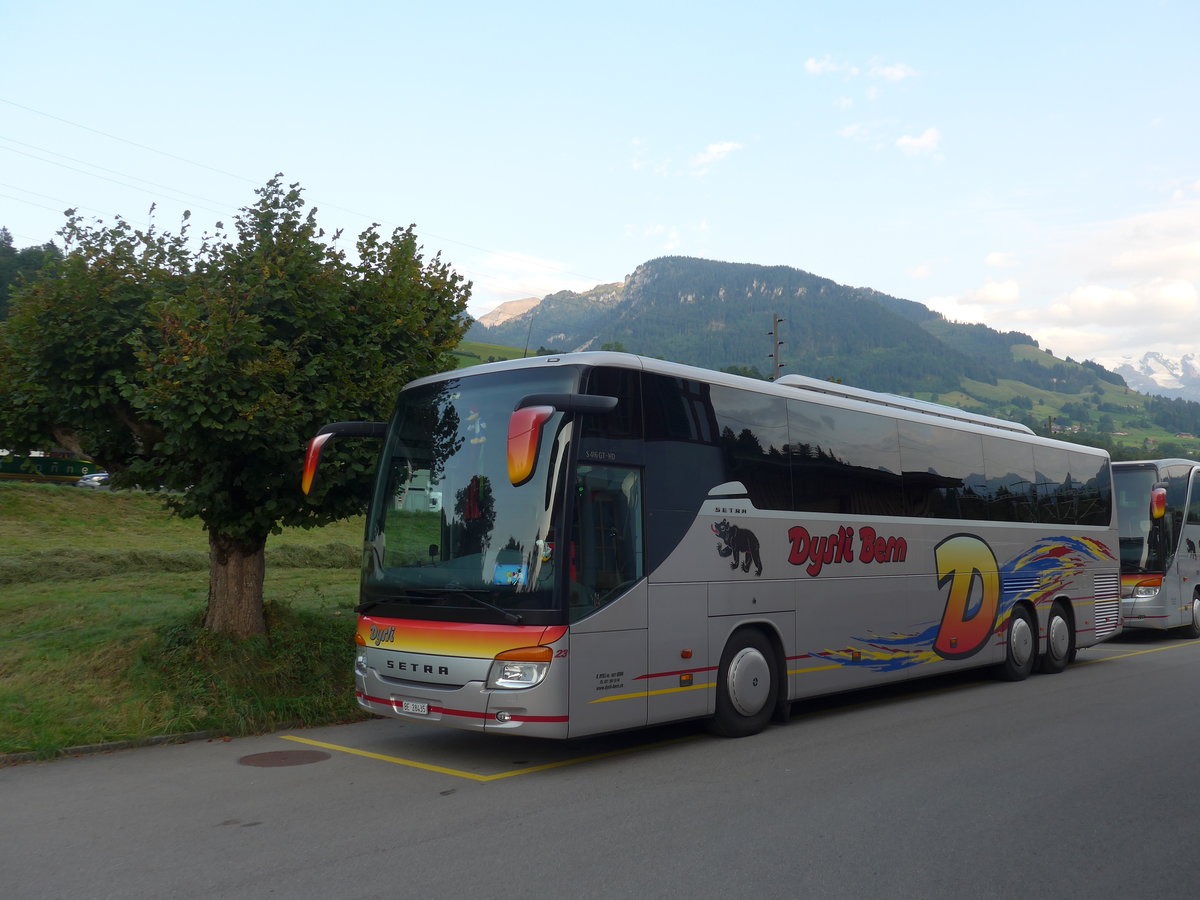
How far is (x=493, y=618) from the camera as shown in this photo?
8.09 m

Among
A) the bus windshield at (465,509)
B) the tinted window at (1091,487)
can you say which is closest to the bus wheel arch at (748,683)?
the bus windshield at (465,509)

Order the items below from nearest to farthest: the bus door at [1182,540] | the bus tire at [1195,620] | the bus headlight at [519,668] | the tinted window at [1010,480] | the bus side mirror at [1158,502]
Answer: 1. the bus headlight at [519,668]
2. the tinted window at [1010,480]
3. the bus side mirror at [1158,502]
4. the bus door at [1182,540]
5. the bus tire at [1195,620]

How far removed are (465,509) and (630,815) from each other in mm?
2905

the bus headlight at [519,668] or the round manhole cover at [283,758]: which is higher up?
the bus headlight at [519,668]

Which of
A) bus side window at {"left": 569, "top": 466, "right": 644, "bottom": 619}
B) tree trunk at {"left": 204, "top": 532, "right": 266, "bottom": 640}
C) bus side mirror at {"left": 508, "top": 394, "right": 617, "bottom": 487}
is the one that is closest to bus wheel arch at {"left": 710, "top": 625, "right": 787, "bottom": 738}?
bus side window at {"left": 569, "top": 466, "right": 644, "bottom": 619}

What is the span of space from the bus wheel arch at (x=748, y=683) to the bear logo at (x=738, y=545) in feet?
2.18

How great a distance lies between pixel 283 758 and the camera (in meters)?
9.02

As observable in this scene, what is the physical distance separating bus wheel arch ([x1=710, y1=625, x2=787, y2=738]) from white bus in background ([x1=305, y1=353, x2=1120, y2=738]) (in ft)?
0.08

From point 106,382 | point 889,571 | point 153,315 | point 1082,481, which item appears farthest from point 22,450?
point 1082,481

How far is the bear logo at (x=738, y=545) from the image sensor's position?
9.59 m

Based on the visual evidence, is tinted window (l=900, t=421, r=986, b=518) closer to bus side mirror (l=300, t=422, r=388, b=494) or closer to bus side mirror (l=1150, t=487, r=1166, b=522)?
bus side mirror (l=300, t=422, r=388, b=494)

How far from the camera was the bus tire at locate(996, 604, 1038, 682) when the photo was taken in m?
14.6

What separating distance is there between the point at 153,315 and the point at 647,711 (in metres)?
6.51

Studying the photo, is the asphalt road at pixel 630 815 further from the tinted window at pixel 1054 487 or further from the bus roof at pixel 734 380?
the tinted window at pixel 1054 487
